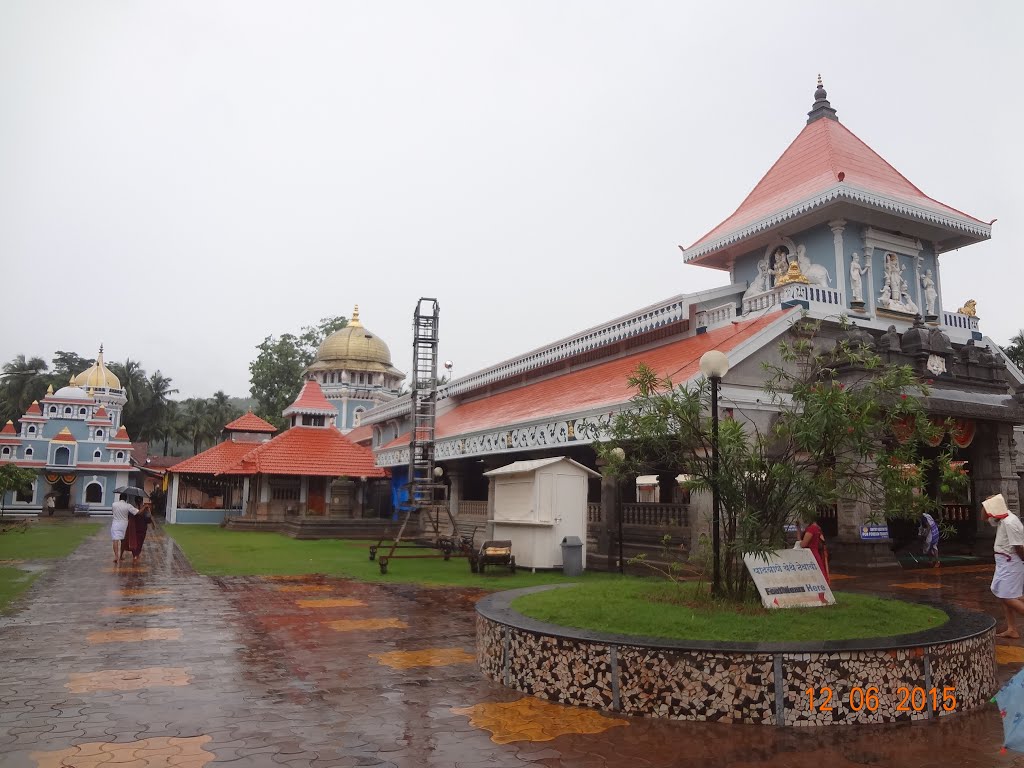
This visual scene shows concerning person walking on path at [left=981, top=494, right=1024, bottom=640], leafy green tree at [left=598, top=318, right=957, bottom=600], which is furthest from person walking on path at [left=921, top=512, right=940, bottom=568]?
leafy green tree at [left=598, top=318, right=957, bottom=600]

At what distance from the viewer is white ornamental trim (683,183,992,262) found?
1764 centimetres

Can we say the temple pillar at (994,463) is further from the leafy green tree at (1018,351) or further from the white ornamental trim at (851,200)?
the leafy green tree at (1018,351)

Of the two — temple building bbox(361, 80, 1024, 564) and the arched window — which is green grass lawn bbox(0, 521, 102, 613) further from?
the arched window

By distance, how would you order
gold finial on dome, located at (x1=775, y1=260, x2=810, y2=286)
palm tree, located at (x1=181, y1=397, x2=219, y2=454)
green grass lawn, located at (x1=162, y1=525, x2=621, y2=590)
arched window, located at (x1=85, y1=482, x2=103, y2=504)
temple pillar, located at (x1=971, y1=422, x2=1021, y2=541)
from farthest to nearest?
palm tree, located at (x1=181, y1=397, x2=219, y2=454) < arched window, located at (x1=85, y1=482, x2=103, y2=504) < temple pillar, located at (x1=971, y1=422, x2=1021, y2=541) < gold finial on dome, located at (x1=775, y1=260, x2=810, y2=286) < green grass lawn, located at (x1=162, y1=525, x2=621, y2=590)

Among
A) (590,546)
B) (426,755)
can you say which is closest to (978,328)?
(590,546)

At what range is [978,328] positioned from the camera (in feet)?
64.4

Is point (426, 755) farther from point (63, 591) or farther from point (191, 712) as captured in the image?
point (63, 591)

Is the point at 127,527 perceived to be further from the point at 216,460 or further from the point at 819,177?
the point at 819,177

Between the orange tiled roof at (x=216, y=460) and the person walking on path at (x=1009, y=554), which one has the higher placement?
the orange tiled roof at (x=216, y=460)

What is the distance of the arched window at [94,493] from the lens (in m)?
47.7

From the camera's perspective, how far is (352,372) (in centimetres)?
4728

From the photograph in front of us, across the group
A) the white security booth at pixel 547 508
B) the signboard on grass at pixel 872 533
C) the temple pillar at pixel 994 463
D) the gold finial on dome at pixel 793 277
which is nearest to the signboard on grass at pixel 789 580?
the white security booth at pixel 547 508

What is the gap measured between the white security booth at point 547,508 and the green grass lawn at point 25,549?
843cm

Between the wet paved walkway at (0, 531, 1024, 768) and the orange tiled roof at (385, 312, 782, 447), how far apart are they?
20.9 ft
